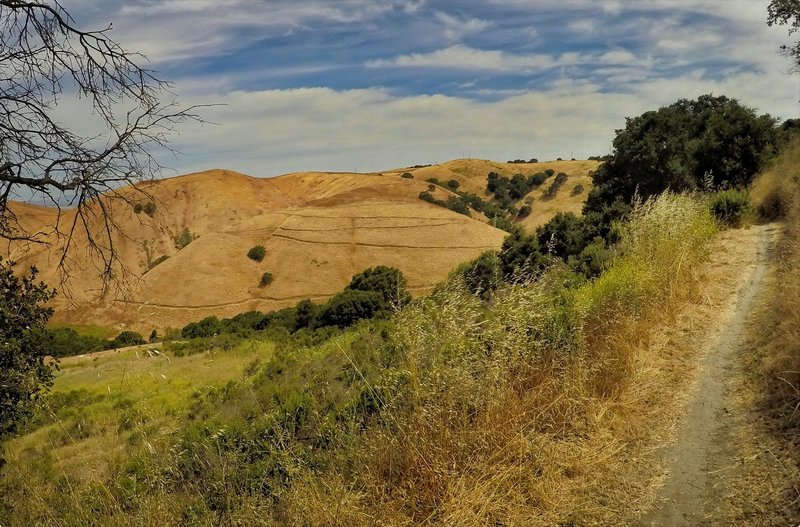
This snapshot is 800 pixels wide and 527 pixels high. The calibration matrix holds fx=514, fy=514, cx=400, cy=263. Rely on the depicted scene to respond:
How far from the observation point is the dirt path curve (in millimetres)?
3344

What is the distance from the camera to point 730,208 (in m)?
12.9

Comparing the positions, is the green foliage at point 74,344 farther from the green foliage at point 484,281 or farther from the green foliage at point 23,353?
the green foliage at point 484,281

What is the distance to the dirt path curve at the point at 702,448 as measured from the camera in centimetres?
334

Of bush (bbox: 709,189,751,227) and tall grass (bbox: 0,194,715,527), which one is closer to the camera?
tall grass (bbox: 0,194,715,527)

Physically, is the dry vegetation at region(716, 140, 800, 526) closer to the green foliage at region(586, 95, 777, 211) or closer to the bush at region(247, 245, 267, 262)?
the green foliage at region(586, 95, 777, 211)

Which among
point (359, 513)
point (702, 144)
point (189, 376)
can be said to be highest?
point (702, 144)

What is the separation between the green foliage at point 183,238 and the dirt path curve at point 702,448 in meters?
63.9

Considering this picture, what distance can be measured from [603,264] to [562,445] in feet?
17.1

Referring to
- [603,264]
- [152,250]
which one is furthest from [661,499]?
[152,250]

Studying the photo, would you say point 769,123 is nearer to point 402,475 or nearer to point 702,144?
point 702,144

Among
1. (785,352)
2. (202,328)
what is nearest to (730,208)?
(785,352)

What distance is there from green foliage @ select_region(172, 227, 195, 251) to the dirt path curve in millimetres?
63932

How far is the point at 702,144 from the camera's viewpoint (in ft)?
79.2

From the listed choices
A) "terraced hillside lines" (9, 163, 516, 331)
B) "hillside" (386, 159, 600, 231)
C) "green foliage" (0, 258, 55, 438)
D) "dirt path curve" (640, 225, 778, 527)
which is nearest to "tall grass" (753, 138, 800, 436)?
"dirt path curve" (640, 225, 778, 527)
